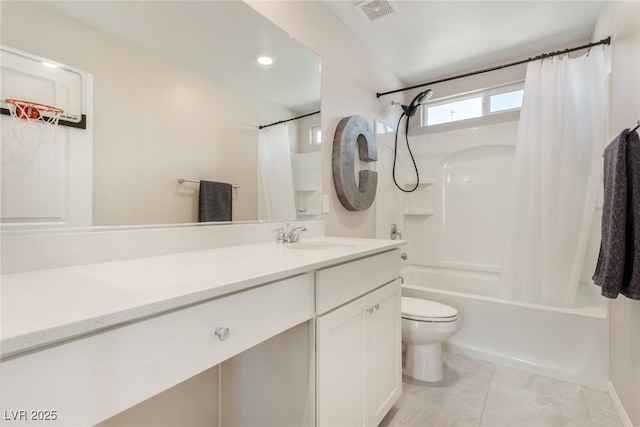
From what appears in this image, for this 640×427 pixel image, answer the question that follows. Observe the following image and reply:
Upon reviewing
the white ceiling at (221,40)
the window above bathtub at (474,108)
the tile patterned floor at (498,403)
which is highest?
the window above bathtub at (474,108)

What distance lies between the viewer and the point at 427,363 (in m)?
1.81

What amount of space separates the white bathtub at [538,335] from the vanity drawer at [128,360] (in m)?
1.86

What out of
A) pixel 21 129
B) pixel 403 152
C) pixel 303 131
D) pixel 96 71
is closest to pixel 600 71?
pixel 403 152

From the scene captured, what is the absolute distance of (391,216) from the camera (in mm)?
2803

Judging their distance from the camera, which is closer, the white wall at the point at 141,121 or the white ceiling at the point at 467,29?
the white wall at the point at 141,121

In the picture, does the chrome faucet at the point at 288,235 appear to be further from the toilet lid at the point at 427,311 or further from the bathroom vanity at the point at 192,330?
the toilet lid at the point at 427,311

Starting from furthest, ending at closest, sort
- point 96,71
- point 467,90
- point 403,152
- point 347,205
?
point 403,152 < point 467,90 < point 347,205 < point 96,71

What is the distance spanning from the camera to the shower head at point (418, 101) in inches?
101

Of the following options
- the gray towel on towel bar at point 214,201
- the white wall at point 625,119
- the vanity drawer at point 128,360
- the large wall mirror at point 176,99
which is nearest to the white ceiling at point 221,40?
the large wall mirror at point 176,99

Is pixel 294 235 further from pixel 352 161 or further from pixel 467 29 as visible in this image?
pixel 467 29

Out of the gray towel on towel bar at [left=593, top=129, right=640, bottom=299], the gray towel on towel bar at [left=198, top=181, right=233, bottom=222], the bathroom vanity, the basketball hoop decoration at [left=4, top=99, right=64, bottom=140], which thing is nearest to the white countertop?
the bathroom vanity

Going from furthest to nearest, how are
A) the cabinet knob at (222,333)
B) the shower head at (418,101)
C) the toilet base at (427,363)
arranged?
the shower head at (418,101), the toilet base at (427,363), the cabinet knob at (222,333)

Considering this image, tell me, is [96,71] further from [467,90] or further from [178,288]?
[467,90]

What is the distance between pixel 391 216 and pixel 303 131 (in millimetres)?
1422
